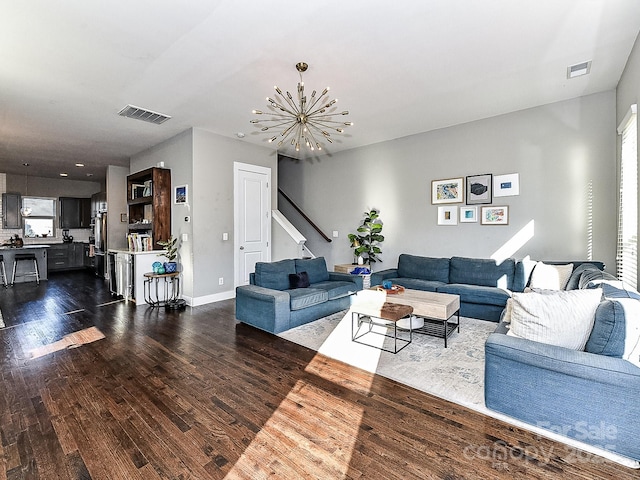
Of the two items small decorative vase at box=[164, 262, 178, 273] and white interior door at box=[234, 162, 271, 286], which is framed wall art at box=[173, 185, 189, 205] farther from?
small decorative vase at box=[164, 262, 178, 273]

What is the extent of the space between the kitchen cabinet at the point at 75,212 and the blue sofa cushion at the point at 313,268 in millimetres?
9532

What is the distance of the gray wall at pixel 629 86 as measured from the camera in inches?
120

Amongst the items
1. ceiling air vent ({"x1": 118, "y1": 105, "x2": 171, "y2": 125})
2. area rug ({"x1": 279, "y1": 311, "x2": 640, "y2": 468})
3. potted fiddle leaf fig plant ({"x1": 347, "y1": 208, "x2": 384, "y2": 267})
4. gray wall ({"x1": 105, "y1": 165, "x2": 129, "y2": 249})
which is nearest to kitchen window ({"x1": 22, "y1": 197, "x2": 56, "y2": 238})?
gray wall ({"x1": 105, "y1": 165, "x2": 129, "y2": 249})

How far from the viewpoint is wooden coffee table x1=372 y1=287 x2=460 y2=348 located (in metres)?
3.42

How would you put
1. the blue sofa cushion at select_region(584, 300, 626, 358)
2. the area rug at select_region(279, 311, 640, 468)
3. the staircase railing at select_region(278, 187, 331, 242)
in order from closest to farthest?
the blue sofa cushion at select_region(584, 300, 626, 358)
the area rug at select_region(279, 311, 640, 468)
the staircase railing at select_region(278, 187, 331, 242)

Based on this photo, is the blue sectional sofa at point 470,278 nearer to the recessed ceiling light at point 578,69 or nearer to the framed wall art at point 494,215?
the framed wall art at point 494,215

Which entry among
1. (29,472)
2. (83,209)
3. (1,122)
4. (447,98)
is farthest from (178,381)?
(83,209)

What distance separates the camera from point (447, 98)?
4336 millimetres

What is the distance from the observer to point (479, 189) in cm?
525

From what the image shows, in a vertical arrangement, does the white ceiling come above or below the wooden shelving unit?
above

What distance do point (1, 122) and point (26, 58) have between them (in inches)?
110

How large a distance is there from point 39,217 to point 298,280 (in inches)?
397

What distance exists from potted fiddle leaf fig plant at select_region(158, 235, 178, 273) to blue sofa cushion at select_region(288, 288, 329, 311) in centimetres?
251

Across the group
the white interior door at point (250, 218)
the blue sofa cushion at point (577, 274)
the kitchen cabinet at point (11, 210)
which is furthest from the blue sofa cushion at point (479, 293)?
the kitchen cabinet at point (11, 210)
